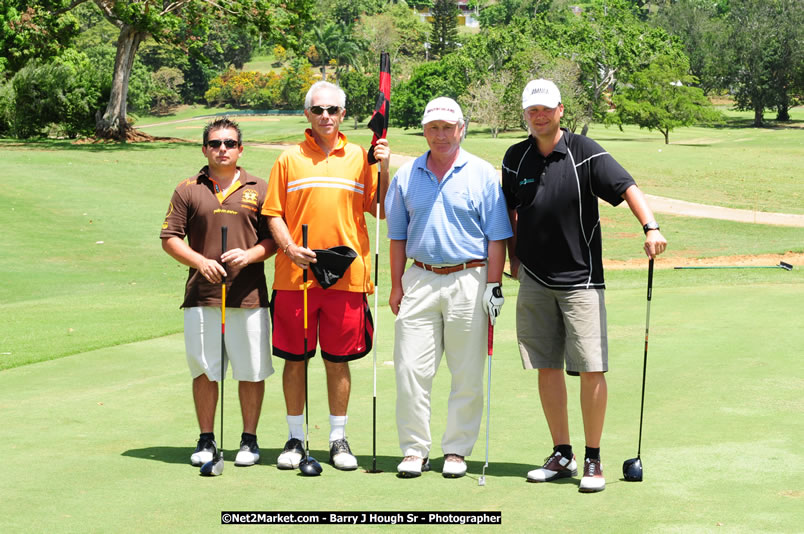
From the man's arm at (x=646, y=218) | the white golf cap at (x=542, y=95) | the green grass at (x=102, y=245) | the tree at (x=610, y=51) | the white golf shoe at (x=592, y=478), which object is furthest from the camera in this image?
the tree at (x=610, y=51)

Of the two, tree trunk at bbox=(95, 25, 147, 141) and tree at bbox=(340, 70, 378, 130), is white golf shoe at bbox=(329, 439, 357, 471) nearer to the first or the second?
tree trunk at bbox=(95, 25, 147, 141)

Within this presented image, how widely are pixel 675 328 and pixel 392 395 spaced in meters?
3.59

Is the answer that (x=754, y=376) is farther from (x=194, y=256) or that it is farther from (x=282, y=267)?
(x=194, y=256)

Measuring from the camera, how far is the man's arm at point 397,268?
5.36m

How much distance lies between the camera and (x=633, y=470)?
4723mm

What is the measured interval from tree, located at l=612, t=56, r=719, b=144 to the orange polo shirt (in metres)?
50.5

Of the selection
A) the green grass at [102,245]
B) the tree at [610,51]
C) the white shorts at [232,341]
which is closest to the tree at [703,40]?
the tree at [610,51]

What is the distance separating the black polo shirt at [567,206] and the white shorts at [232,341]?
156cm

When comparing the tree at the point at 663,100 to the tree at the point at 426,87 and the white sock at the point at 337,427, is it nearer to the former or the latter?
the tree at the point at 426,87

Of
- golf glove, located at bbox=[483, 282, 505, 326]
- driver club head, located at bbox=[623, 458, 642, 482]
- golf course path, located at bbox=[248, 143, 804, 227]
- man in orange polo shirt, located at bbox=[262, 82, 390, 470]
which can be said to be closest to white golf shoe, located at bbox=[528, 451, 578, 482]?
driver club head, located at bbox=[623, 458, 642, 482]

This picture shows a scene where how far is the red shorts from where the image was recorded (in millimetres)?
5398

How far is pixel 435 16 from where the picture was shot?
4023 inches

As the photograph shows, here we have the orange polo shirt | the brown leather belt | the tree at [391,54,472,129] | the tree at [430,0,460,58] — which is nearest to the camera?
the brown leather belt

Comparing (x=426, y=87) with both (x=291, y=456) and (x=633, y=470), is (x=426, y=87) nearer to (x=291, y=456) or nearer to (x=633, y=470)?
(x=291, y=456)
